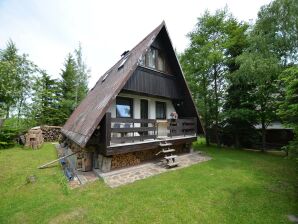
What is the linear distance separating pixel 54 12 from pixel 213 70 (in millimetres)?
11542

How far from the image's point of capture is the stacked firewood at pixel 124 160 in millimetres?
6637

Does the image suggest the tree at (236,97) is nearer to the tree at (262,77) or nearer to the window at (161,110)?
the tree at (262,77)

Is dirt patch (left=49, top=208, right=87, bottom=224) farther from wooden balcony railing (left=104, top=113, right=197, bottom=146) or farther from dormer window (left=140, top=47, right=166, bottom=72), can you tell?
dormer window (left=140, top=47, right=166, bottom=72)

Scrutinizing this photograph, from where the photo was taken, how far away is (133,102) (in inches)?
364

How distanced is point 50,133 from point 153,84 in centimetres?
1277

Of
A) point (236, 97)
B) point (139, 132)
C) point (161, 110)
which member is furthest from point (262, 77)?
point (139, 132)

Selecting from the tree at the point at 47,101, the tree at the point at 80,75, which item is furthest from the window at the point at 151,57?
the tree at the point at 80,75

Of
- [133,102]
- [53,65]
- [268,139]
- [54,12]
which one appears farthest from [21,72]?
[268,139]

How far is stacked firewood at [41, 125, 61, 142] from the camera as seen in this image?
619 inches

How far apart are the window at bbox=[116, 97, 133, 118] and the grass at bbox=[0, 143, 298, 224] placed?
3.88m

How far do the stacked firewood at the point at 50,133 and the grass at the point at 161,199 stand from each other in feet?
33.6

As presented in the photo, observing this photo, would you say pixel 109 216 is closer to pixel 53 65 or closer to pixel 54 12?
pixel 54 12

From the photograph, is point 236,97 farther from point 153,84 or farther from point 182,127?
point 153,84

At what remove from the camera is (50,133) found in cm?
1609
